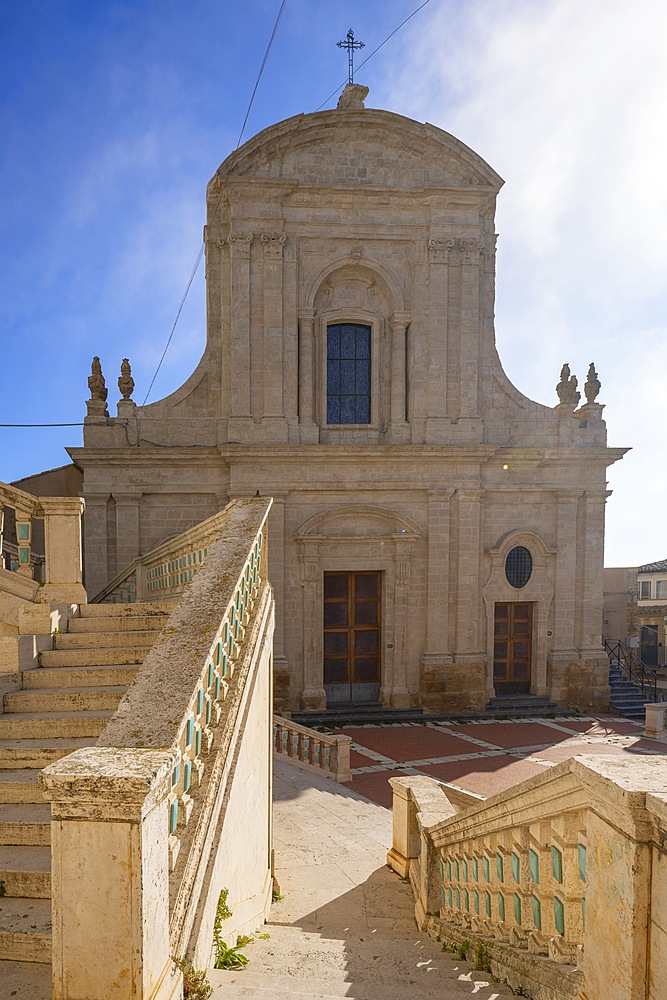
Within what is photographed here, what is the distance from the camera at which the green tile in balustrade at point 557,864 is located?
2697 millimetres

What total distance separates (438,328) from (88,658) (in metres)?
12.7

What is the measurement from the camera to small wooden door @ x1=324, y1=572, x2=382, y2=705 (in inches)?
602

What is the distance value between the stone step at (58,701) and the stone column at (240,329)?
1046cm

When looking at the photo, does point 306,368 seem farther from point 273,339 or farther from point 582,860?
point 582,860

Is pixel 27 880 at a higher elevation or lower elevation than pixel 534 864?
lower

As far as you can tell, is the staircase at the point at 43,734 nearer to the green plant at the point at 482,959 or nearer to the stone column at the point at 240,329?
the green plant at the point at 482,959

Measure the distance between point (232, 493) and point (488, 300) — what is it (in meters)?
8.55

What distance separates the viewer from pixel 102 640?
17.6 feet

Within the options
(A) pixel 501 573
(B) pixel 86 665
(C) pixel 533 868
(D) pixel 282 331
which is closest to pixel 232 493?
(D) pixel 282 331

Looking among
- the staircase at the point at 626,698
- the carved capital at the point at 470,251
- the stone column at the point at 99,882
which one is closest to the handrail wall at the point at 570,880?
the stone column at the point at 99,882

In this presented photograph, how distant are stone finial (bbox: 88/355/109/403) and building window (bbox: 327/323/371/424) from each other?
568cm

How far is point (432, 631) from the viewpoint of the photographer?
15.2m

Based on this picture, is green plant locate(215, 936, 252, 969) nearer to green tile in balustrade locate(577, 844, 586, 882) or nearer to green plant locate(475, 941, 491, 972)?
green plant locate(475, 941, 491, 972)

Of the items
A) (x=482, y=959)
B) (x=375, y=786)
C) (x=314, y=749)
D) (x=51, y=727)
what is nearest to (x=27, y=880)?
(x=51, y=727)
